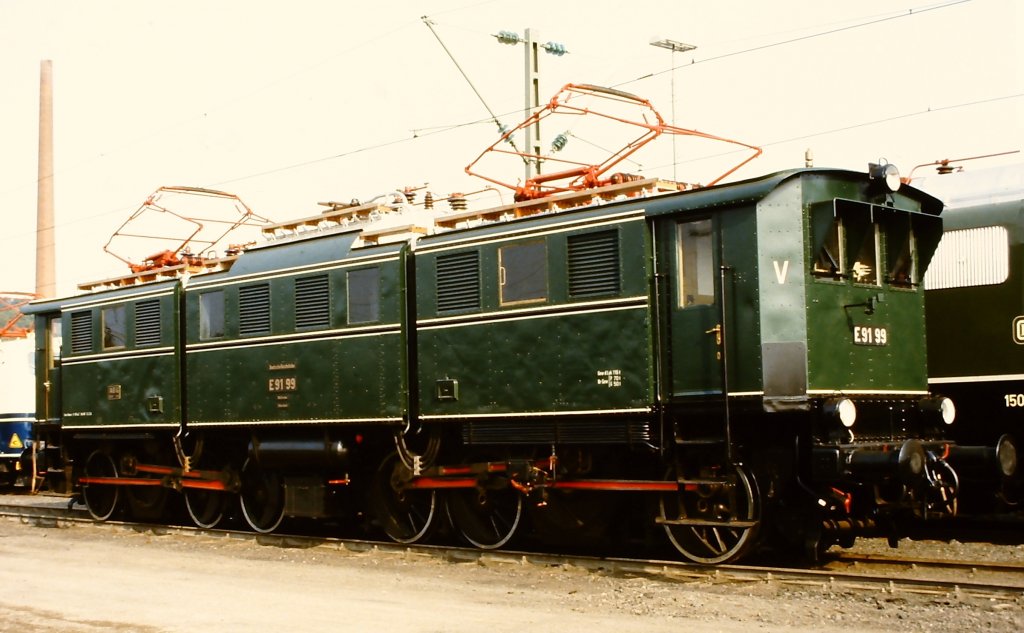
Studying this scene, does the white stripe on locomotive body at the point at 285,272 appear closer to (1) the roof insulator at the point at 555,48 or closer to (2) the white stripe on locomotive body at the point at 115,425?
(2) the white stripe on locomotive body at the point at 115,425

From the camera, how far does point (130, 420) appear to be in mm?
20172

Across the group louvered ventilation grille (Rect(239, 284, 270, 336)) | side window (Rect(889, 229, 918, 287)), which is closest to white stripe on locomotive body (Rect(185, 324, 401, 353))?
louvered ventilation grille (Rect(239, 284, 270, 336))

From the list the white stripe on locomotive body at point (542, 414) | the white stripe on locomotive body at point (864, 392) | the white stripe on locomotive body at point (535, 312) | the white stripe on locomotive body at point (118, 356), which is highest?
the white stripe on locomotive body at point (535, 312)

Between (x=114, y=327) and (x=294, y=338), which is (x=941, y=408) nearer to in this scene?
(x=294, y=338)

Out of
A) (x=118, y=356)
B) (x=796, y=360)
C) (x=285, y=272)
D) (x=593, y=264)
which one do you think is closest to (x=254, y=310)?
(x=285, y=272)

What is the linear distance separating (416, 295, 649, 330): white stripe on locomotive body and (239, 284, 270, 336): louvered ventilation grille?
3.12 metres

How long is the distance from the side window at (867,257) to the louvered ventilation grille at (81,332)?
13705 millimetres

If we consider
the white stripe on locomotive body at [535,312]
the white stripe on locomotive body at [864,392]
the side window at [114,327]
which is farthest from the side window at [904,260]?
the side window at [114,327]

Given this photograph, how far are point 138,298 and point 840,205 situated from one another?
39.9ft

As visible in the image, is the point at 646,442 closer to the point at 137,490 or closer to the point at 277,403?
the point at 277,403

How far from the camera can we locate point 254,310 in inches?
708

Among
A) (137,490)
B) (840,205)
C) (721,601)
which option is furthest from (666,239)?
(137,490)

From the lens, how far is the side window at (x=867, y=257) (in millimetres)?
A: 13305

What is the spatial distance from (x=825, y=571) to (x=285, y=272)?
879cm
